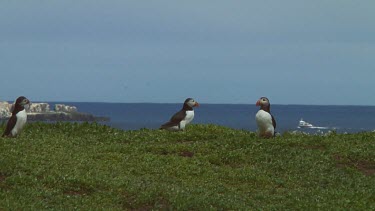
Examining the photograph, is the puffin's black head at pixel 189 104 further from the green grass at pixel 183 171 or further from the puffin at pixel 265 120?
the puffin at pixel 265 120

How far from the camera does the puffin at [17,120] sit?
2872 centimetres

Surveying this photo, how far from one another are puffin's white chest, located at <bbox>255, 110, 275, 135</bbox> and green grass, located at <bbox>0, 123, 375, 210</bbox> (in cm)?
73

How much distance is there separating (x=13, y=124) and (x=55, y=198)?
10198 millimetres

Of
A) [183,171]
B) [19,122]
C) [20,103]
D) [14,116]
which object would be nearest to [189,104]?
[20,103]

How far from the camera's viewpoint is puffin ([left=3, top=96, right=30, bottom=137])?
28.7m

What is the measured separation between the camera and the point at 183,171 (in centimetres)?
2409

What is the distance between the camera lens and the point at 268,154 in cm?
2766

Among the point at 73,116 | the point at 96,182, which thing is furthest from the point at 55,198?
the point at 73,116

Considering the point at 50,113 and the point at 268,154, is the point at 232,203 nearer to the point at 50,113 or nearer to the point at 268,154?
Result: the point at 268,154

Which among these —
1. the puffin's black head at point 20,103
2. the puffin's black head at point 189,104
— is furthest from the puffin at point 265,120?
the puffin's black head at point 20,103

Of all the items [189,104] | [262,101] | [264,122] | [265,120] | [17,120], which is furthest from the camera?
[189,104]

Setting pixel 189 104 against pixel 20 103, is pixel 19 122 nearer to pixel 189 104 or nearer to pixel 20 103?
pixel 20 103

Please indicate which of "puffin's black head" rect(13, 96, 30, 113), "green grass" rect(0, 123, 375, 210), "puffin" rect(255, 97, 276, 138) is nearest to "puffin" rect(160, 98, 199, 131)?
"green grass" rect(0, 123, 375, 210)

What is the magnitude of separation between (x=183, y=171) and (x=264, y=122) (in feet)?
24.4
